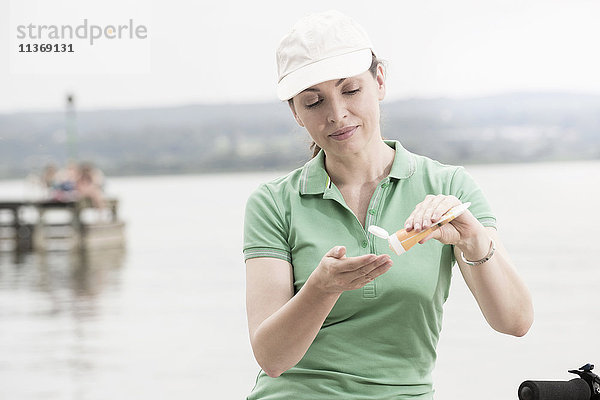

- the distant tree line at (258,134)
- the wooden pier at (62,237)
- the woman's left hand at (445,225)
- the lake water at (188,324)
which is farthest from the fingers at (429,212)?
the distant tree line at (258,134)

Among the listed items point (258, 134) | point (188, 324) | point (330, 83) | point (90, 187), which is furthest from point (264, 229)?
point (258, 134)

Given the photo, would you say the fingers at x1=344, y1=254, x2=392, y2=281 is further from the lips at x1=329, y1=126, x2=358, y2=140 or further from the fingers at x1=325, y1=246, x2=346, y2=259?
the lips at x1=329, y1=126, x2=358, y2=140

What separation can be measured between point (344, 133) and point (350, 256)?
17cm

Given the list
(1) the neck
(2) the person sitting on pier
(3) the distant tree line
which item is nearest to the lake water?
(2) the person sitting on pier

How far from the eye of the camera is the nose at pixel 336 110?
51.5 inches

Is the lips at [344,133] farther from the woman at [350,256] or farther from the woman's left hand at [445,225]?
the woman's left hand at [445,225]

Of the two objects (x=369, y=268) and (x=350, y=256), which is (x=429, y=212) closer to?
(x=369, y=268)

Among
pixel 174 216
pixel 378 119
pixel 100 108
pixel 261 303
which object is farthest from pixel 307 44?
pixel 100 108

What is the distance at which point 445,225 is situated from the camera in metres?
1.19

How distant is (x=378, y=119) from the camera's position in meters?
1.37

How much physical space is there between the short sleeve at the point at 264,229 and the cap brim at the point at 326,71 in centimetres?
17

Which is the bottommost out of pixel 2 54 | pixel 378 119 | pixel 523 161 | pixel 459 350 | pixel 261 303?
pixel 459 350

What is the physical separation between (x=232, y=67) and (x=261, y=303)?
2641 centimetres

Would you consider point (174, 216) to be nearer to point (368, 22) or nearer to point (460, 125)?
point (368, 22)
